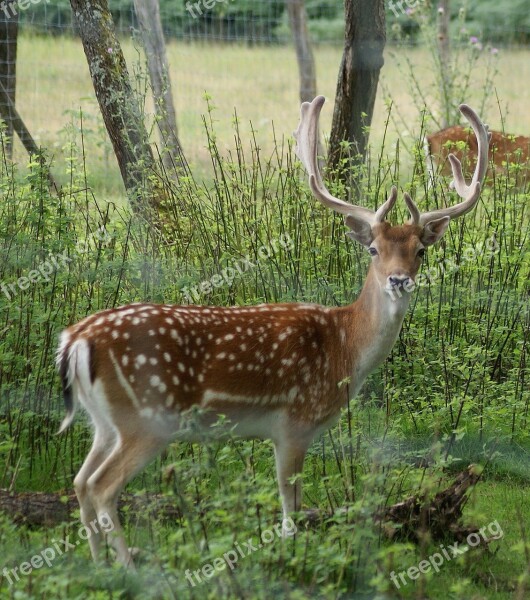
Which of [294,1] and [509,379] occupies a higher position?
[294,1]

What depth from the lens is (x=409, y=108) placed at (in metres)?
18.8

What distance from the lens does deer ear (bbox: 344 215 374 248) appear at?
5.12m

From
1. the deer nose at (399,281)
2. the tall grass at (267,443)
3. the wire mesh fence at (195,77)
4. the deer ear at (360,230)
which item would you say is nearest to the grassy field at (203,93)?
the wire mesh fence at (195,77)

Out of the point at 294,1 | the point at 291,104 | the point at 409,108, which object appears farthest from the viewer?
the point at 409,108

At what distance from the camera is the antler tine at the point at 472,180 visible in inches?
207

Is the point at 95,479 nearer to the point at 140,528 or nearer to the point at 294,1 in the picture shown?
the point at 140,528

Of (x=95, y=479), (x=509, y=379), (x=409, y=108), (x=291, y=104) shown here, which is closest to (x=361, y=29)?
(x=509, y=379)

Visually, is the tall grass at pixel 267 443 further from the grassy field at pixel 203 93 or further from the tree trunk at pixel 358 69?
the grassy field at pixel 203 93

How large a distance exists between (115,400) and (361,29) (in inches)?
163

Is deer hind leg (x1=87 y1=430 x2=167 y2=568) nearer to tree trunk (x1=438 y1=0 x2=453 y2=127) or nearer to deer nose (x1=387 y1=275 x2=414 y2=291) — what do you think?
deer nose (x1=387 y1=275 x2=414 y2=291)

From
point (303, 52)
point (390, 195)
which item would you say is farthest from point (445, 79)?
point (390, 195)

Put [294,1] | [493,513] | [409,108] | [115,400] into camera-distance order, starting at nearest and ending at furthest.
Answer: [115,400]
[493,513]
[294,1]
[409,108]

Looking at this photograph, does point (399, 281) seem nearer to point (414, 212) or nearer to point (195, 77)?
point (414, 212)

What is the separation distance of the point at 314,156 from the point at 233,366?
1.49 meters
